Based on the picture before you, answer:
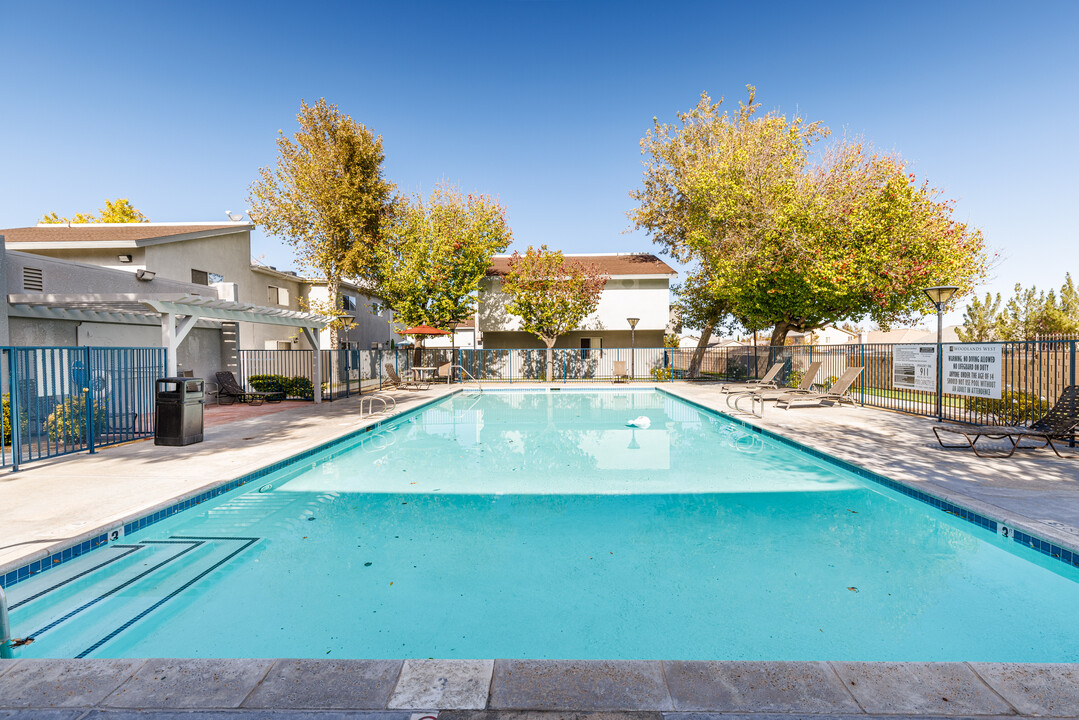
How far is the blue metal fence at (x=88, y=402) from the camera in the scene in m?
7.12

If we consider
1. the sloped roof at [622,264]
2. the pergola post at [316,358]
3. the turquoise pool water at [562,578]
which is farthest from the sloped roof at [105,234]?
the sloped roof at [622,264]

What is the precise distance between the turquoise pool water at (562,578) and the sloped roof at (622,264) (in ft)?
68.7

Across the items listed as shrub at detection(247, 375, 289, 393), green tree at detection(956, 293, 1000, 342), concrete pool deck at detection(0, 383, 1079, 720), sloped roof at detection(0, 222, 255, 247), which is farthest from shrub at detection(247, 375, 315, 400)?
green tree at detection(956, 293, 1000, 342)

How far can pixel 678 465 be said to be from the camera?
786 cm

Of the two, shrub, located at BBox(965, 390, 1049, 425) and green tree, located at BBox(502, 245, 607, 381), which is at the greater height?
green tree, located at BBox(502, 245, 607, 381)

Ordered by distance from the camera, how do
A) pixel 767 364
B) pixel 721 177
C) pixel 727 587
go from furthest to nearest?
pixel 767 364 < pixel 721 177 < pixel 727 587

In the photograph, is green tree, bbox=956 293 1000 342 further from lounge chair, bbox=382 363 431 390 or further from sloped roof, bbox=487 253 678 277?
lounge chair, bbox=382 363 431 390

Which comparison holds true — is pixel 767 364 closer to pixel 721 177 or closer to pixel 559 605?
pixel 721 177

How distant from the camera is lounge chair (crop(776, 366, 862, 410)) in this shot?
13055mm

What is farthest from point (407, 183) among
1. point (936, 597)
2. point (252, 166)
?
point (936, 597)

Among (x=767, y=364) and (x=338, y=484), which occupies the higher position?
(x=767, y=364)

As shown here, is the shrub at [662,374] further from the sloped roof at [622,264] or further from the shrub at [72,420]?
the shrub at [72,420]

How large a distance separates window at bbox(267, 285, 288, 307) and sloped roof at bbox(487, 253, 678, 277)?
10.3 meters

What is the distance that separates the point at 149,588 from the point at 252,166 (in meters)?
22.7
